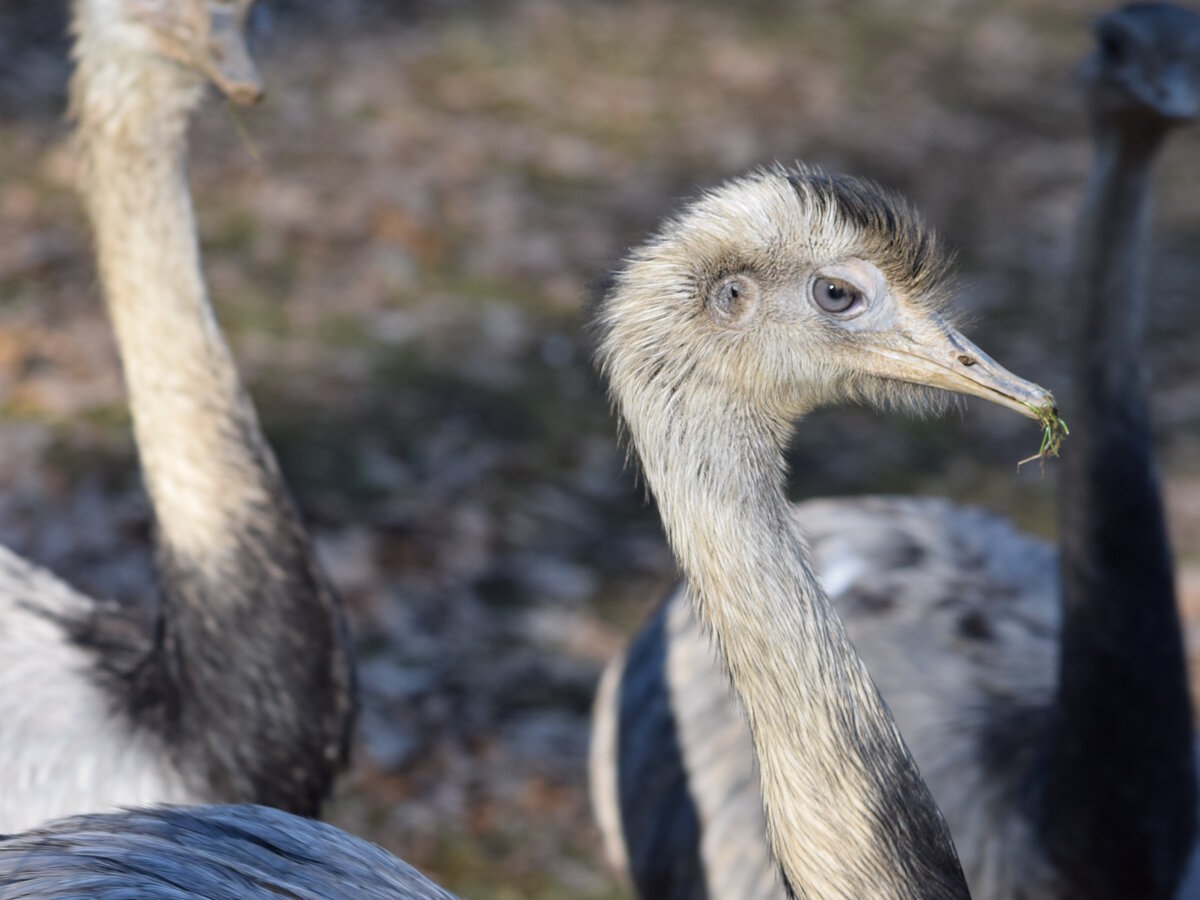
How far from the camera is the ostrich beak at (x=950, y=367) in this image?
6.61 feet

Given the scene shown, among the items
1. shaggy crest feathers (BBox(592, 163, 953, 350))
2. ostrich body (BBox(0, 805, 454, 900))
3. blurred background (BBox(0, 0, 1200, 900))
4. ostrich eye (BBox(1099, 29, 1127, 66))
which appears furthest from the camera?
blurred background (BBox(0, 0, 1200, 900))

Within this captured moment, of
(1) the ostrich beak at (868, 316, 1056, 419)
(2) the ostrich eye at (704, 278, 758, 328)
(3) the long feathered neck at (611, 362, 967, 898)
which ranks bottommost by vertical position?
(3) the long feathered neck at (611, 362, 967, 898)

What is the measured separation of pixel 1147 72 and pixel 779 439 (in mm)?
1428

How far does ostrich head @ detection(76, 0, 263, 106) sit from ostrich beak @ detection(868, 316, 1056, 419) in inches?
58.8

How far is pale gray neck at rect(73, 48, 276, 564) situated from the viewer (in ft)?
9.93

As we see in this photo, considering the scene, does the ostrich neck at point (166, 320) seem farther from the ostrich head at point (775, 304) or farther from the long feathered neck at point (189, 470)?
the ostrich head at point (775, 304)

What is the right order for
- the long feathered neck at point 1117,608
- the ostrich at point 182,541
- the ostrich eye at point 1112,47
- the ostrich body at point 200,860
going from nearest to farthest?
the ostrich body at point 200,860 < the long feathered neck at point 1117,608 < the ostrich at point 182,541 < the ostrich eye at point 1112,47

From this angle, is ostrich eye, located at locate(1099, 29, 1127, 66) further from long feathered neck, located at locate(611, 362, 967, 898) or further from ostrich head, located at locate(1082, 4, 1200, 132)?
long feathered neck, located at locate(611, 362, 967, 898)

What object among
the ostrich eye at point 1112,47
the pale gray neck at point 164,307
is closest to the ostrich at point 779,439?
the pale gray neck at point 164,307

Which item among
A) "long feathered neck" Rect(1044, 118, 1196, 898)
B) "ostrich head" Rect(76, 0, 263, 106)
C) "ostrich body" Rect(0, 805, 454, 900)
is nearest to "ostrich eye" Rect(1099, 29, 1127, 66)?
"long feathered neck" Rect(1044, 118, 1196, 898)

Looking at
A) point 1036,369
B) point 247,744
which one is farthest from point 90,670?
point 1036,369

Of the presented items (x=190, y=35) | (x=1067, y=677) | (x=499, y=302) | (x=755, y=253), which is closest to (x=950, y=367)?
(x=755, y=253)

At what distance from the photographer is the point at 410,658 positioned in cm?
475

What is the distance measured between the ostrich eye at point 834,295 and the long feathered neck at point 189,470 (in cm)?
140
